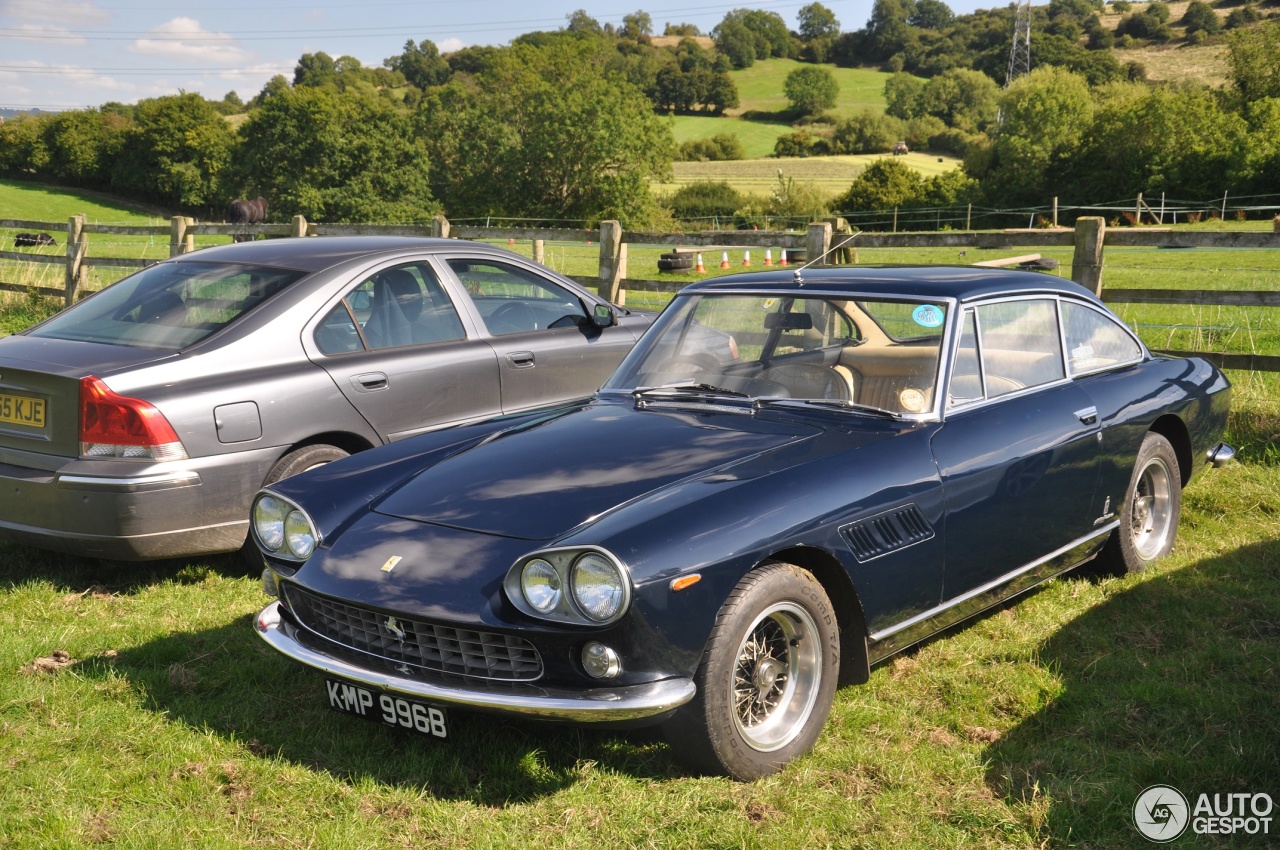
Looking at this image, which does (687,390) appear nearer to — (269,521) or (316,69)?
(269,521)

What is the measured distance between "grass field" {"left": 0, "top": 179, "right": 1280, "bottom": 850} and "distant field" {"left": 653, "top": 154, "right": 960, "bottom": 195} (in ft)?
227

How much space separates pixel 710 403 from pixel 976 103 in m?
122

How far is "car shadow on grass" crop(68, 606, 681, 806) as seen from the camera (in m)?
3.33

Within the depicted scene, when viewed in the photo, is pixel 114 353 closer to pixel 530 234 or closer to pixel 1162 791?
pixel 1162 791

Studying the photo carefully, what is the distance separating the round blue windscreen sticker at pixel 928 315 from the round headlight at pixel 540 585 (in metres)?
2.01

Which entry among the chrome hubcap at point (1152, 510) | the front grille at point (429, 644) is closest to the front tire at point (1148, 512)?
the chrome hubcap at point (1152, 510)

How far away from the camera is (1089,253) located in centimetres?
803

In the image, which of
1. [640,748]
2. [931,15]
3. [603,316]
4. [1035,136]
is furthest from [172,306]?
[931,15]

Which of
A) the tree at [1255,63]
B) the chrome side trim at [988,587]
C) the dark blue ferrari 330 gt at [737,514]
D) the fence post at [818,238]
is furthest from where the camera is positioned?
the tree at [1255,63]

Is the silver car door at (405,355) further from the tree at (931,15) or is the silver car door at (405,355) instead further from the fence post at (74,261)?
the tree at (931,15)

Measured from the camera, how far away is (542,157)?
68.4 meters

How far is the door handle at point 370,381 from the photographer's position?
17.8 ft

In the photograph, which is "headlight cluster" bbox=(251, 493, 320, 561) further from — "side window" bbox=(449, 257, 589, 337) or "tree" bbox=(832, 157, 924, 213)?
"tree" bbox=(832, 157, 924, 213)

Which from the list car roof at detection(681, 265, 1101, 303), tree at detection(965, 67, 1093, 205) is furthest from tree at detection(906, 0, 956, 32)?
car roof at detection(681, 265, 1101, 303)
